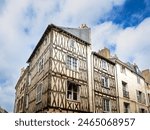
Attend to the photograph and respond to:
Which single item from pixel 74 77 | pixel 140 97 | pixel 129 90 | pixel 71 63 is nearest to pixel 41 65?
pixel 71 63

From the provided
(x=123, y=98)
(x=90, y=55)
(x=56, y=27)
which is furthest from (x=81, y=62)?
(x=123, y=98)

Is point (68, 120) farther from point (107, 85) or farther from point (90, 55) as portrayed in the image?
point (107, 85)

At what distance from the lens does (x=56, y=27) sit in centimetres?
1388

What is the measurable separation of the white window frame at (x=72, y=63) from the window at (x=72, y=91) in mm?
1118

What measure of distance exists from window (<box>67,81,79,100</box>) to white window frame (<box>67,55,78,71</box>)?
1118 millimetres

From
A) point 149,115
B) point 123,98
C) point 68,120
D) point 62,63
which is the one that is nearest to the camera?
point 68,120

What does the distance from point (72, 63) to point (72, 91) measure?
1.98m

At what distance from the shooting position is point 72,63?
1410cm

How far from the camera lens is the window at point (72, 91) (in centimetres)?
1327

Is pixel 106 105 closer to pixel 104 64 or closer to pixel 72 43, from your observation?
pixel 104 64

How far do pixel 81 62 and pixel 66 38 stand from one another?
6.76 ft

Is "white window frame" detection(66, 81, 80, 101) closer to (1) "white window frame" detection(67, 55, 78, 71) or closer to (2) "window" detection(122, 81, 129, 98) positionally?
(1) "white window frame" detection(67, 55, 78, 71)

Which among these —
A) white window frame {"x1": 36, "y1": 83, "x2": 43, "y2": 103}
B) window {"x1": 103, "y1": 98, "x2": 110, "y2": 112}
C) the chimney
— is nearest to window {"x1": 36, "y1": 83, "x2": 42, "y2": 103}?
white window frame {"x1": 36, "y1": 83, "x2": 43, "y2": 103}

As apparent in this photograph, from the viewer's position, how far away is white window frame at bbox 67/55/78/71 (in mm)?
13859
